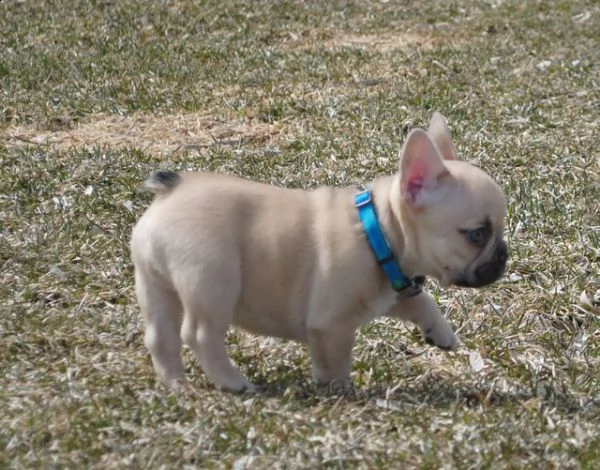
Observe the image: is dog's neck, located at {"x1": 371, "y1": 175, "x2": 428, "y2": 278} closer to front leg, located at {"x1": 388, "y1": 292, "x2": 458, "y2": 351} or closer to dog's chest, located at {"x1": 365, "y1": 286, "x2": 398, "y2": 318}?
dog's chest, located at {"x1": 365, "y1": 286, "x2": 398, "y2": 318}

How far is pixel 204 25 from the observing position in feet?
38.2

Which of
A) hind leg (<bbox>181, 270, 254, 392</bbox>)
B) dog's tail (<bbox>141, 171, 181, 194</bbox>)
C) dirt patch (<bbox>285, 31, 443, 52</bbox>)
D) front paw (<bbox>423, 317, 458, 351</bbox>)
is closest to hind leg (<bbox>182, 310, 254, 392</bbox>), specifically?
hind leg (<bbox>181, 270, 254, 392</bbox>)

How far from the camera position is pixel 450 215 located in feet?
14.0

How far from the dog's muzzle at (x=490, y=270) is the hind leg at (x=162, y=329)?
3.41 feet

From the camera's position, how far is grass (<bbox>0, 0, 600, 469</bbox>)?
398 centimetres

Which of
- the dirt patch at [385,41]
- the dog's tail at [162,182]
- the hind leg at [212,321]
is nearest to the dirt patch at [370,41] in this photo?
the dirt patch at [385,41]

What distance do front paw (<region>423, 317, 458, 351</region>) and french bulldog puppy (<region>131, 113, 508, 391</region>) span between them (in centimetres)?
24

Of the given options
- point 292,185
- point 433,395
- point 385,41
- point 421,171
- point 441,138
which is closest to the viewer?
point 421,171

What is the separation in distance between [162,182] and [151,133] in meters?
3.74

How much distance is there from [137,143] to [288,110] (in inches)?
47.4

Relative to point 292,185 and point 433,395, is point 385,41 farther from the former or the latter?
point 433,395

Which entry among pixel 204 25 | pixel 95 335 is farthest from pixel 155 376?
pixel 204 25

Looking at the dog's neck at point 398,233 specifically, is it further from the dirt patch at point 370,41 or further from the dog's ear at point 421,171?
the dirt patch at point 370,41

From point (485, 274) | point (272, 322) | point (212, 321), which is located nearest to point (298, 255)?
point (272, 322)
